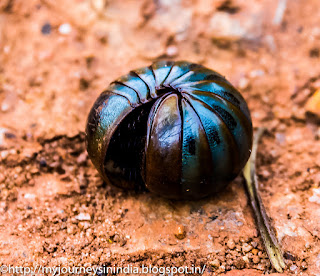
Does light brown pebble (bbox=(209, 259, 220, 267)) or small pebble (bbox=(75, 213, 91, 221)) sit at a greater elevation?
small pebble (bbox=(75, 213, 91, 221))

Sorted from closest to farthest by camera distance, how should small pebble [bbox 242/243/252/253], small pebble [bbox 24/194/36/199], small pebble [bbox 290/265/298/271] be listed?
small pebble [bbox 290/265/298/271]
small pebble [bbox 242/243/252/253]
small pebble [bbox 24/194/36/199]

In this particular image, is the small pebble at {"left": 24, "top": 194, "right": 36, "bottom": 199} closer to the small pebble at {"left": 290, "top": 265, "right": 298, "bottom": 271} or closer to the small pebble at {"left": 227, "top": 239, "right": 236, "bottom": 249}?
the small pebble at {"left": 227, "top": 239, "right": 236, "bottom": 249}

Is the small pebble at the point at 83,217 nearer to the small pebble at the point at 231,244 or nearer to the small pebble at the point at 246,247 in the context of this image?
the small pebble at the point at 231,244

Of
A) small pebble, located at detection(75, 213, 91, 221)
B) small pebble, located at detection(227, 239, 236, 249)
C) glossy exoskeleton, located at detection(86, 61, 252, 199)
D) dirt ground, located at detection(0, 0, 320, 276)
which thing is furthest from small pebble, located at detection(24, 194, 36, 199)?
small pebble, located at detection(227, 239, 236, 249)

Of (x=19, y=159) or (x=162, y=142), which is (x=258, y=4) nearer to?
(x=162, y=142)

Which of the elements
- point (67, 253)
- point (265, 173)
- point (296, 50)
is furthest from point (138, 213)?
point (296, 50)

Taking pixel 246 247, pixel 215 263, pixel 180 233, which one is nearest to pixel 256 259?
pixel 246 247

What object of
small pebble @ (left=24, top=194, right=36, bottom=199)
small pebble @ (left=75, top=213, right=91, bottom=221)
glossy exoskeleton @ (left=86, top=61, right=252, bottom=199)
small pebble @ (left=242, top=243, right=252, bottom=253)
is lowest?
small pebble @ (left=75, top=213, right=91, bottom=221)

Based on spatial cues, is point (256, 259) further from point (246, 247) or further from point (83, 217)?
point (83, 217)
